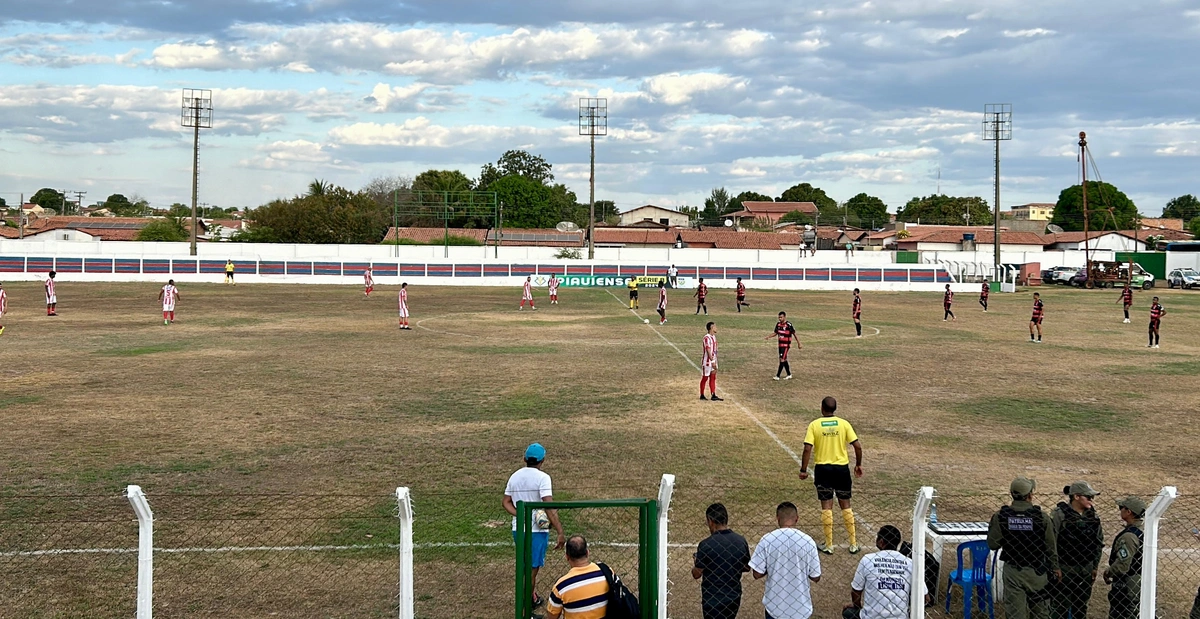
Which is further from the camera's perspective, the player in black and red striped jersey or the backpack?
the player in black and red striped jersey

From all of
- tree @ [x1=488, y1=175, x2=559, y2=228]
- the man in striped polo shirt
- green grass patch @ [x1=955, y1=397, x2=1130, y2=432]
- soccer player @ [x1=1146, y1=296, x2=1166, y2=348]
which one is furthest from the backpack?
tree @ [x1=488, y1=175, x2=559, y2=228]

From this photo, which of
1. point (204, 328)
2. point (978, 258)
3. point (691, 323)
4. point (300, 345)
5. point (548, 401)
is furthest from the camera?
point (978, 258)

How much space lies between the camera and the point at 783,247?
340ft

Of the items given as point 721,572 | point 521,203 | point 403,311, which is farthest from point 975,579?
point 521,203

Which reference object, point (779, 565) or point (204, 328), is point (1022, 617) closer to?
point (779, 565)

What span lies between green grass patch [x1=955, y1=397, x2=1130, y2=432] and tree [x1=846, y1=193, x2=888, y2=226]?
Result: 157m

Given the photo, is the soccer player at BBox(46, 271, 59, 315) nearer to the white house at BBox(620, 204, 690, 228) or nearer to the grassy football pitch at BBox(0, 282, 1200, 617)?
the grassy football pitch at BBox(0, 282, 1200, 617)

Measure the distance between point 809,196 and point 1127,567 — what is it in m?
184

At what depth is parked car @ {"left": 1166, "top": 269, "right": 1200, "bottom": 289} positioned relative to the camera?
76312 millimetres

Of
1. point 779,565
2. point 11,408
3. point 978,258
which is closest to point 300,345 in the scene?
point 11,408

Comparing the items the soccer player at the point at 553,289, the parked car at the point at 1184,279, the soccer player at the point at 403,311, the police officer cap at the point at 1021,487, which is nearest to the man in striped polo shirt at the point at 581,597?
the police officer cap at the point at 1021,487

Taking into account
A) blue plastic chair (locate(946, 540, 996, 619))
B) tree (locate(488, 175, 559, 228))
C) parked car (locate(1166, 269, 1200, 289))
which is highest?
tree (locate(488, 175, 559, 228))

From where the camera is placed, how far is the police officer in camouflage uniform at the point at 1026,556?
8133 mm

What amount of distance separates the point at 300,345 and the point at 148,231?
7685 cm
